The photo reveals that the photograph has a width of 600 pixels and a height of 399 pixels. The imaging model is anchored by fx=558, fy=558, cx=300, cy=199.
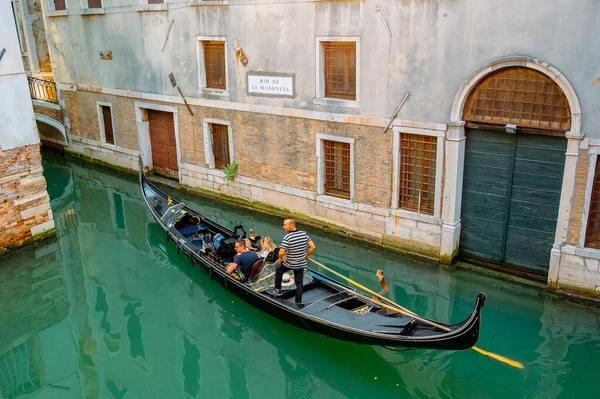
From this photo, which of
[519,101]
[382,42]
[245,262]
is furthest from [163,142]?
[519,101]

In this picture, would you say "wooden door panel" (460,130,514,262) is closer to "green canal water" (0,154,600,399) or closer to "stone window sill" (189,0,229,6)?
"green canal water" (0,154,600,399)

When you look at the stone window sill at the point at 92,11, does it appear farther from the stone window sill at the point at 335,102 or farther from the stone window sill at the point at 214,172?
the stone window sill at the point at 335,102

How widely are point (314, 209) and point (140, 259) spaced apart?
10.2 feet

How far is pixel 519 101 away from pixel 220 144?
6.15 metres

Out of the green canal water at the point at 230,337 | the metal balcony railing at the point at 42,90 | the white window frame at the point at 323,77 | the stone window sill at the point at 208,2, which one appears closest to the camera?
the green canal water at the point at 230,337

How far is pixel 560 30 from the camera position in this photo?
668 cm

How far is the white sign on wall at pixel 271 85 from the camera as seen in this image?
31.8 ft

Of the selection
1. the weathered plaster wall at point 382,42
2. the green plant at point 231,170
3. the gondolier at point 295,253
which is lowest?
the green plant at point 231,170

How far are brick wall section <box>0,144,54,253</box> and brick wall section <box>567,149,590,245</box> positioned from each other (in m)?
8.33

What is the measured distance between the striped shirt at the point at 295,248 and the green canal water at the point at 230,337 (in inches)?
42.0

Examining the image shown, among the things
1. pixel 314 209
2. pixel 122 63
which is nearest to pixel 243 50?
pixel 314 209

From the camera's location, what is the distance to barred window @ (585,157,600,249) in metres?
6.91

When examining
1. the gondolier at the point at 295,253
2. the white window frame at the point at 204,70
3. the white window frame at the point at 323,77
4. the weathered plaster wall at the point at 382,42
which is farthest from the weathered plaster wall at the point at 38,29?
the gondolier at the point at 295,253

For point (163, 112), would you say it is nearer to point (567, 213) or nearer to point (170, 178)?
point (170, 178)
